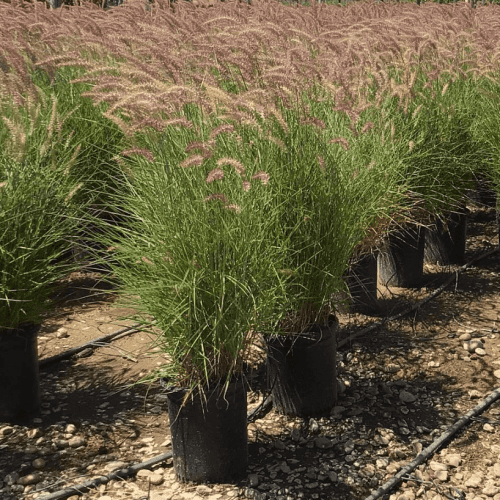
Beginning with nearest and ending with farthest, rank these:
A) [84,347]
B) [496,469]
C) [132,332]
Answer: [496,469]
[84,347]
[132,332]

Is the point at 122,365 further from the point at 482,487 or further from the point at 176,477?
the point at 482,487

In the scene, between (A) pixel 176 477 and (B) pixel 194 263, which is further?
(A) pixel 176 477

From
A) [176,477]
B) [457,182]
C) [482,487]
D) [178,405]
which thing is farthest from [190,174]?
[457,182]

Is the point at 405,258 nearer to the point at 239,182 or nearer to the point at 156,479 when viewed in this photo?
the point at 239,182

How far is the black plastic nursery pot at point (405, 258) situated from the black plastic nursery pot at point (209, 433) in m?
2.10

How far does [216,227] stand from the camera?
8.04 feet

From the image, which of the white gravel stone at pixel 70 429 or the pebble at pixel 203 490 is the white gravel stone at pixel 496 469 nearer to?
the pebble at pixel 203 490

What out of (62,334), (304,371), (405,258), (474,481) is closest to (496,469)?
(474,481)

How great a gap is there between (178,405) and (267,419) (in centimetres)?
63

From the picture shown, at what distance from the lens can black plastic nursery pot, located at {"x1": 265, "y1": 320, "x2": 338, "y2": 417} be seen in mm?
2926

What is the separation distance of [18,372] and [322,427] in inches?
49.7

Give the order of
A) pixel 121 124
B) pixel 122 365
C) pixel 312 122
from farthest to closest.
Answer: pixel 122 365
pixel 312 122
pixel 121 124

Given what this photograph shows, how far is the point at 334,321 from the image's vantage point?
10.0 ft

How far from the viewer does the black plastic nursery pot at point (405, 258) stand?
174 inches
